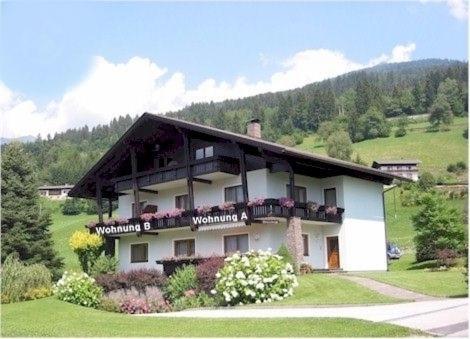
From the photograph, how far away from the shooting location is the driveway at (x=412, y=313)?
12500 mm

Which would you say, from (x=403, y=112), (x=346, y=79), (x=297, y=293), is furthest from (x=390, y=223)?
(x=346, y=79)

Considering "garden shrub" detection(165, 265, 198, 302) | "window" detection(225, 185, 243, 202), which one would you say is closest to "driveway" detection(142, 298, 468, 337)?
"garden shrub" detection(165, 265, 198, 302)

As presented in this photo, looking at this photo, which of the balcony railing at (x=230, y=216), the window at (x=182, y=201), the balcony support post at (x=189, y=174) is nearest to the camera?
the balcony railing at (x=230, y=216)

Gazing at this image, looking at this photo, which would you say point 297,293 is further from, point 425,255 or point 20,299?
point 425,255

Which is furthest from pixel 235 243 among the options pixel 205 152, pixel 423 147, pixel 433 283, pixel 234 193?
pixel 423 147

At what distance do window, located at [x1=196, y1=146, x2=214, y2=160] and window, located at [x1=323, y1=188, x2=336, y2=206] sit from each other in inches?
260

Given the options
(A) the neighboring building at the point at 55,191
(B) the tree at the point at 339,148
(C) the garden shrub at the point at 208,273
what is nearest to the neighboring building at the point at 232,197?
(C) the garden shrub at the point at 208,273

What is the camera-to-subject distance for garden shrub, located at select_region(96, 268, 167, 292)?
26.6 metres

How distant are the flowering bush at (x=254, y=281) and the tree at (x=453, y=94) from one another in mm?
98338

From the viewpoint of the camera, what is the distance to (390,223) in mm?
61812

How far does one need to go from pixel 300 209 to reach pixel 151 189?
10.5 metres

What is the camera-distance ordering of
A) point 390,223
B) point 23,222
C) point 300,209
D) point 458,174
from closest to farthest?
1. point 300,209
2. point 23,222
3. point 390,223
4. point 458,174

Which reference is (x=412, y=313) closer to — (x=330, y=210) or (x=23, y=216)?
(x=330, y=210)

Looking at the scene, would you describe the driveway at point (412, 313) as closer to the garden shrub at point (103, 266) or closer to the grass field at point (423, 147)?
the garden shrub at point (103, 266)
